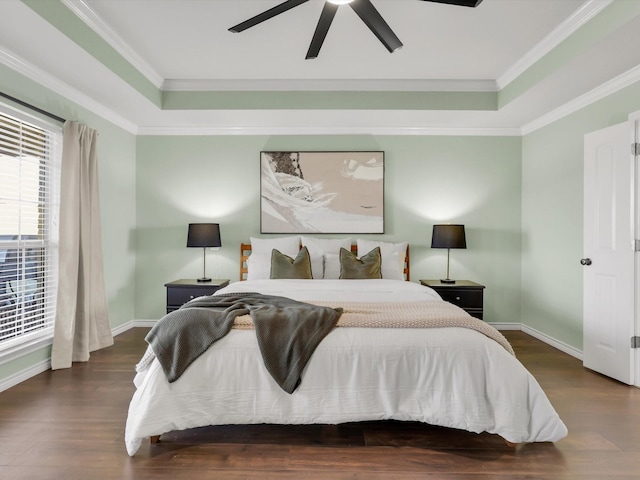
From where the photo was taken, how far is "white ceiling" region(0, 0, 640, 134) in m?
2.83

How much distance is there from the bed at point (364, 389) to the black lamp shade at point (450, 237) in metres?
2.24

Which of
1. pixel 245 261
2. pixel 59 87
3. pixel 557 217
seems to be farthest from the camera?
pixel 245 261

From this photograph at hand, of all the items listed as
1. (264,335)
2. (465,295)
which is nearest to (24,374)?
(264,335)

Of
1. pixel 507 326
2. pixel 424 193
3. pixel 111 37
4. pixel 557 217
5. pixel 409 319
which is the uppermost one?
pixel 111 37

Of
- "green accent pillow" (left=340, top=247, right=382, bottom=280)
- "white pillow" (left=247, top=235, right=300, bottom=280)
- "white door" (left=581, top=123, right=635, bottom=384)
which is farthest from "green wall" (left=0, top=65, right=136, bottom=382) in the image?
"white door" (left=581, top=123, right=635, bottom=384)

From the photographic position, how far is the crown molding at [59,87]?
297 centimetres

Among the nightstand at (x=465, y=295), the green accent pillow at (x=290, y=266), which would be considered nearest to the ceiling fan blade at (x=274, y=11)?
the green accent pillow at (x=290, y=266)

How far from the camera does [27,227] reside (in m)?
3.30

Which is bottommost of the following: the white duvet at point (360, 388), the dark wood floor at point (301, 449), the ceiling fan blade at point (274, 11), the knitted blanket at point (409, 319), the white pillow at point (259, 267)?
the dark wood floor at point (301, 449)

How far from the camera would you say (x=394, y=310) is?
2.62 meters

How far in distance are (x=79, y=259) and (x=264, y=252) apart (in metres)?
1.78

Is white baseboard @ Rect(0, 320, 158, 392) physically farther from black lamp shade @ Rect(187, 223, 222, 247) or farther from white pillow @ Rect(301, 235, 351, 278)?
white pillow @ Rect(301, 235, 351, 278)

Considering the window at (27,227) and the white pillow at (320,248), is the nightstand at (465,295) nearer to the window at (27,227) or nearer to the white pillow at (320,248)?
the white pillow at (320,248)

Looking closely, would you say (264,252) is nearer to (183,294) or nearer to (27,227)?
(183,294)
